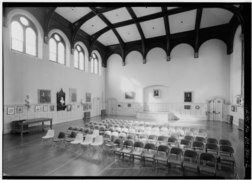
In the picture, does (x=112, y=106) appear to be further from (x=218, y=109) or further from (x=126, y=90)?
(x=218, y=109)

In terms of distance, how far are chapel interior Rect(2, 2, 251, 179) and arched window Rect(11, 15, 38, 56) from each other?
0.23 feet

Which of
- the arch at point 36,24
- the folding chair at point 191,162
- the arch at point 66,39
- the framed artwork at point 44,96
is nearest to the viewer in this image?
the folding chair at point 191,162

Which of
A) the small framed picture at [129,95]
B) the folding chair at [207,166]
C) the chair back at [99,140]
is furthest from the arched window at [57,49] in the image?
the folding chair at [207,166]

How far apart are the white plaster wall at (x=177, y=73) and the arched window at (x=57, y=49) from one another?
6802 mm

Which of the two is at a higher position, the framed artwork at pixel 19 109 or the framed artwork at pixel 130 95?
the framed artwork at pixel 130 95

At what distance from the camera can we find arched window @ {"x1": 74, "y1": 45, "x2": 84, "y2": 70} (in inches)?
584

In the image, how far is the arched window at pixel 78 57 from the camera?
48.7 ft

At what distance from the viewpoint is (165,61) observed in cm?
1739

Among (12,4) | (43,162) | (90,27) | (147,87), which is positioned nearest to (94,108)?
(147,87)

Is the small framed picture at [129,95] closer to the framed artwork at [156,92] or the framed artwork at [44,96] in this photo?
the framed artwork at [156,92]

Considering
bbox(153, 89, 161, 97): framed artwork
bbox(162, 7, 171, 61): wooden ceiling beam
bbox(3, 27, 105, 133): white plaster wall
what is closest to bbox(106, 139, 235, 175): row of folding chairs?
bbox(3, 27, 105, 133): white plaster wall

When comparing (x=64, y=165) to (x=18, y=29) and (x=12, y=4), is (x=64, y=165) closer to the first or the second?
(x=12, y=4)

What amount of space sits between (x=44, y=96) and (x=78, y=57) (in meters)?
4.93

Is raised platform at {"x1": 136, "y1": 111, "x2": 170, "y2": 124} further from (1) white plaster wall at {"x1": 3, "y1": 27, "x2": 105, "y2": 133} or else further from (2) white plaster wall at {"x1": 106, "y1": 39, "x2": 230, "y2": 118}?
(1) white plaster wall at {"x1": 3, "y1": 27, "x2": 105, "y2": 133}
